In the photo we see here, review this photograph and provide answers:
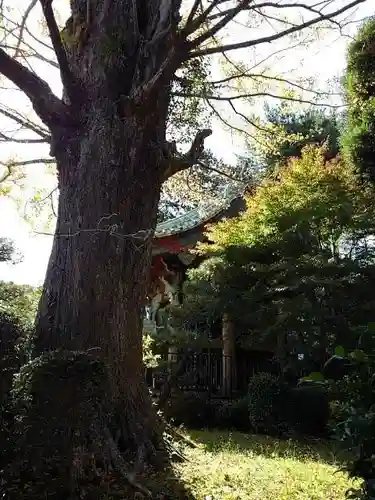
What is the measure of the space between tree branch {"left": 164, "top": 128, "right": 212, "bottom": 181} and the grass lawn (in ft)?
8.97

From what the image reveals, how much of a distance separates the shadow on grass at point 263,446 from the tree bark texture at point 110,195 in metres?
2.39

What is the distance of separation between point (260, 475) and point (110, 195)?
9.20 ft

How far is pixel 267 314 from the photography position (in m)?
8.95

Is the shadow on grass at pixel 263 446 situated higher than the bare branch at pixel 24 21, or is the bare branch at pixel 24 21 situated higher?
the bare branch at pixel 24 21

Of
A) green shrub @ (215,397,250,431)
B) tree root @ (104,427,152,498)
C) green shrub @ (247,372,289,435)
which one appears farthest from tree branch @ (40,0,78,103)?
green shrub @ (215,397,250,431)

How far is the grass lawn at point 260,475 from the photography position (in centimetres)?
415

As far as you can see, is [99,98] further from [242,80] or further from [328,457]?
[328,457]

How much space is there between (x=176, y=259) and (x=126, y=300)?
8179mm

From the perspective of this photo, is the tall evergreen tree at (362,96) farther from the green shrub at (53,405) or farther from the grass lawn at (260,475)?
the green shrub at (53,405)

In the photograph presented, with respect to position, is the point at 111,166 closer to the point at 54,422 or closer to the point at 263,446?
the point at 54,422

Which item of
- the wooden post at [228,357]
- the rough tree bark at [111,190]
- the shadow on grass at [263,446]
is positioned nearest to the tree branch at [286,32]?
the rough tree bark at [111,190]

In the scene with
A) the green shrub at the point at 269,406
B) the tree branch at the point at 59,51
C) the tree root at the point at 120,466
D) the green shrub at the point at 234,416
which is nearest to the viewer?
the tree root at the point at 120,466

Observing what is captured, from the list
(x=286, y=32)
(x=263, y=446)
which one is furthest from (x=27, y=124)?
(x=263, y=446)

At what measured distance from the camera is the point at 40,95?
16.1 feet
